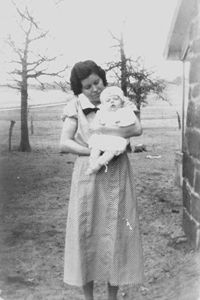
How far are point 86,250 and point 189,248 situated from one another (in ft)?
6.72

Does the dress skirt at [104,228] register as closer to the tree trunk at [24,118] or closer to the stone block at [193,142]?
the stone block at [193,142]

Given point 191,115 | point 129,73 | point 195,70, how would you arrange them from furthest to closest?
point 129,73 → point 191,115 → point 195,70

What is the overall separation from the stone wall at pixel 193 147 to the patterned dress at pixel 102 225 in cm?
158

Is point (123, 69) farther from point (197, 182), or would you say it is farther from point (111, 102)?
point (111, 102)

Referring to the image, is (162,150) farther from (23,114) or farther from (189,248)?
(189,248)

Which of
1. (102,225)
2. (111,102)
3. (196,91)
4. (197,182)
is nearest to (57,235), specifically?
(197,182)

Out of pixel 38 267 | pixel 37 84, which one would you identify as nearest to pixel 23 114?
pixel 37 84

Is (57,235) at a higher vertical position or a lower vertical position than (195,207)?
lower

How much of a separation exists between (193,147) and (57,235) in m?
2.11

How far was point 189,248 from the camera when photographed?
4.92 m

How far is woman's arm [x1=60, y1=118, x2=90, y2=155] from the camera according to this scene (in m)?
3.14

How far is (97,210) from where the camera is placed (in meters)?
3.15

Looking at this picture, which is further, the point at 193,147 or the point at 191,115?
the point at 191,115

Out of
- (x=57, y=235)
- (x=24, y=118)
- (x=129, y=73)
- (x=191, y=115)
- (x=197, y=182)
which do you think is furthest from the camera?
(x=129, y=73)
